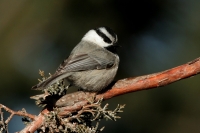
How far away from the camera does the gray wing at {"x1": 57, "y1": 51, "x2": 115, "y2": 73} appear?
3.22m

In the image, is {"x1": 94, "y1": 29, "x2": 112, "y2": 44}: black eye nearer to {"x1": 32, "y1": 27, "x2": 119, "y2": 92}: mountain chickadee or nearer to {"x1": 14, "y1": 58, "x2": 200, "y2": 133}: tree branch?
{"x1": 32, "y1": 27, "x2": 119, "y2": 92}: mountain chickadee

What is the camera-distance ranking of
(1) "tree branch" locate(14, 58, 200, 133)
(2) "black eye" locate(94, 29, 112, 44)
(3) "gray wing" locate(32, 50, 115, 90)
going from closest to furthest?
(1) "tree branch" locate(14, 58, 200, 133)
(3) "gray wing" locate(32, 50, 115, 90)
(2) "black eye" locate(94, 29, 112, 44)

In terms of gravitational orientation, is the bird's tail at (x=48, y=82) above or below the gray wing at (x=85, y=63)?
above

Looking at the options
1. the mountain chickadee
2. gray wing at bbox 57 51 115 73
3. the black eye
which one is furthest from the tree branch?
the black eye

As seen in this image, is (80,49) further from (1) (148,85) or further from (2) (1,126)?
(2) (1,126)

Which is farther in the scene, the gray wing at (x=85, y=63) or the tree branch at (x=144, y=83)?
the gray wing at (x=85, y=63)

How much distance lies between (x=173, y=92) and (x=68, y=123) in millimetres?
2044

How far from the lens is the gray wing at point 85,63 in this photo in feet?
10.6

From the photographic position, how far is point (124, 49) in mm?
4273

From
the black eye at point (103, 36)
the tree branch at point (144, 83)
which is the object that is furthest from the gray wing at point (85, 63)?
the tree branch at point (144, 83)

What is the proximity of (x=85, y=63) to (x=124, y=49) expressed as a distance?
1.00m

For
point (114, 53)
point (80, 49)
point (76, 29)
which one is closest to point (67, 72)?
point (80, 49)

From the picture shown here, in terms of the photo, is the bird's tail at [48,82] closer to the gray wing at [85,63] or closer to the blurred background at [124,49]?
the gray wing at [85,63]

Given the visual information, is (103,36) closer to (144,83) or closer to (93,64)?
(93,64)
